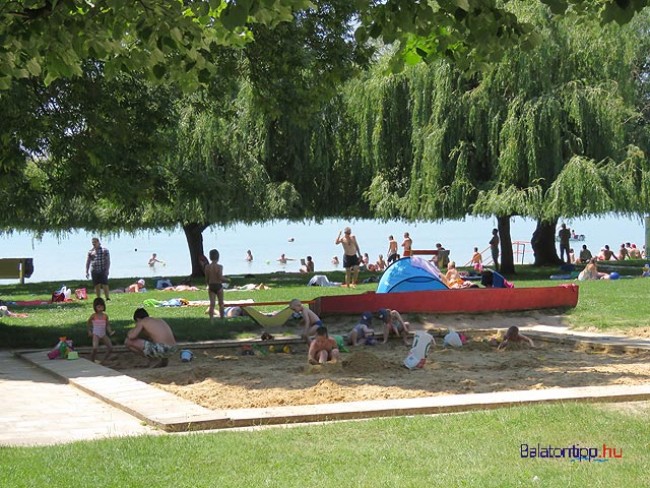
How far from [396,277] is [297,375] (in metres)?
7.77

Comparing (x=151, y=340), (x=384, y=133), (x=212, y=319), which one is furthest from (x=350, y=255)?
(x=151, y=340)

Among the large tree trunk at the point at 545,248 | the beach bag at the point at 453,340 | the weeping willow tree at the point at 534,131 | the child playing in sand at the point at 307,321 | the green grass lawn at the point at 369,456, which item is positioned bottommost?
the green grass lawn at the point at 369,456

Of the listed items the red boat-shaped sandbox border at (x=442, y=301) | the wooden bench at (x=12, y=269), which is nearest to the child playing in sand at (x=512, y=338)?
the red boat-shaped sandbox border at (x=442, y=301)

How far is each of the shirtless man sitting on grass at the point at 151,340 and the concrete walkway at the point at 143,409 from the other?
6.27 ft

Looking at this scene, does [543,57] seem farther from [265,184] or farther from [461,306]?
[461,306]

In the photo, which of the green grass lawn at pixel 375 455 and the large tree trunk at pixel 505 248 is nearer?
the green grass lawn at pixel 375 455

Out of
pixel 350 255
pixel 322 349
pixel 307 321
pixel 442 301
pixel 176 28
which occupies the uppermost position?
pixel 176 28

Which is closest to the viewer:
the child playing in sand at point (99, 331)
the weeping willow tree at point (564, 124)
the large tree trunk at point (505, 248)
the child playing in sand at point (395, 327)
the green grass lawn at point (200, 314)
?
the child playing in sand at point (99, 331)

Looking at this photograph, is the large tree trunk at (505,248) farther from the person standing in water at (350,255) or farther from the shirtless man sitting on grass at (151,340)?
the shirtless man sitting on grass at (151,340)

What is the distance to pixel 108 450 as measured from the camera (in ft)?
25.8

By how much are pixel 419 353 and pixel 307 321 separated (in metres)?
3.60

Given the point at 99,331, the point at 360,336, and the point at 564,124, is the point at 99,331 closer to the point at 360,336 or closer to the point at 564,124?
the point at 360,336

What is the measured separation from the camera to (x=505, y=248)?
34.7m

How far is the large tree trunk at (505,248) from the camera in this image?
1346 inches
